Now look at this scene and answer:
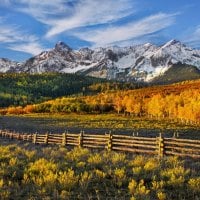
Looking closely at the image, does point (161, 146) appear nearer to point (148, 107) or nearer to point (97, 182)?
point (97, 182)

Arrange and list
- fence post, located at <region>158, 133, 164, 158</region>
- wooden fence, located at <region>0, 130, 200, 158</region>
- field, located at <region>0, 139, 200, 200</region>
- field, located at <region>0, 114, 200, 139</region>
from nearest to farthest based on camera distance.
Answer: field, located at <region>0, 139, 200, 200</region>
wooden fence, located at <region>0, 130, 200, 158</region>
fence post, located at <region>158, 133, 164, 158</region>
field, located at <region>0, 114, 200, 139</region>

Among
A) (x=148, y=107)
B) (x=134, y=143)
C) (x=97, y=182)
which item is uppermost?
(x=148, y=107)

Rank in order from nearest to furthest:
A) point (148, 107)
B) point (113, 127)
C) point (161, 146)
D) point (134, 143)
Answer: point (161, 146), point (134, 143), point (113, 127), point (148, 107)

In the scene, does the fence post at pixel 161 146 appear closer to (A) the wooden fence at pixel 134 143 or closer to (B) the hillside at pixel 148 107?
(A) the wooden fence at pixel 134 143

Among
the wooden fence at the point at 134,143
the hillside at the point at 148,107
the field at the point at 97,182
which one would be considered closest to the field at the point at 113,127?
the hillside at the point at 148,107

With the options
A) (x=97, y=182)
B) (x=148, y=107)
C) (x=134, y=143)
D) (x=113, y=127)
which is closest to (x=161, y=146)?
(x=134, y=143)

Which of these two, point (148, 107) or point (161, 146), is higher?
point (148, 107)

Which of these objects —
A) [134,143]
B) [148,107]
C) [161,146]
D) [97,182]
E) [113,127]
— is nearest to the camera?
[97,182]

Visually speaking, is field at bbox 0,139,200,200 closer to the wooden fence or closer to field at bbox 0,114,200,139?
the wooden fence

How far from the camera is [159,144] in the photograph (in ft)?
81.3

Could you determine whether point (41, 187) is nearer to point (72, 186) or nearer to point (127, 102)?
point (72, 186)

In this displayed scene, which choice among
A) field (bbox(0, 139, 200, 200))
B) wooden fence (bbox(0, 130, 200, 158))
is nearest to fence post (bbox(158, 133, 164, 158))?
wooden fence (bbox(0, 130, 200, 158))

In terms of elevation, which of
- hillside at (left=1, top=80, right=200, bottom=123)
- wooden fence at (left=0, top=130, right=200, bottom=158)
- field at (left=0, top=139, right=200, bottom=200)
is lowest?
field at (left=0, top=139, right=200, bottom=200)

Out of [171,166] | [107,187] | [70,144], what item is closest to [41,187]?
[107,187]
